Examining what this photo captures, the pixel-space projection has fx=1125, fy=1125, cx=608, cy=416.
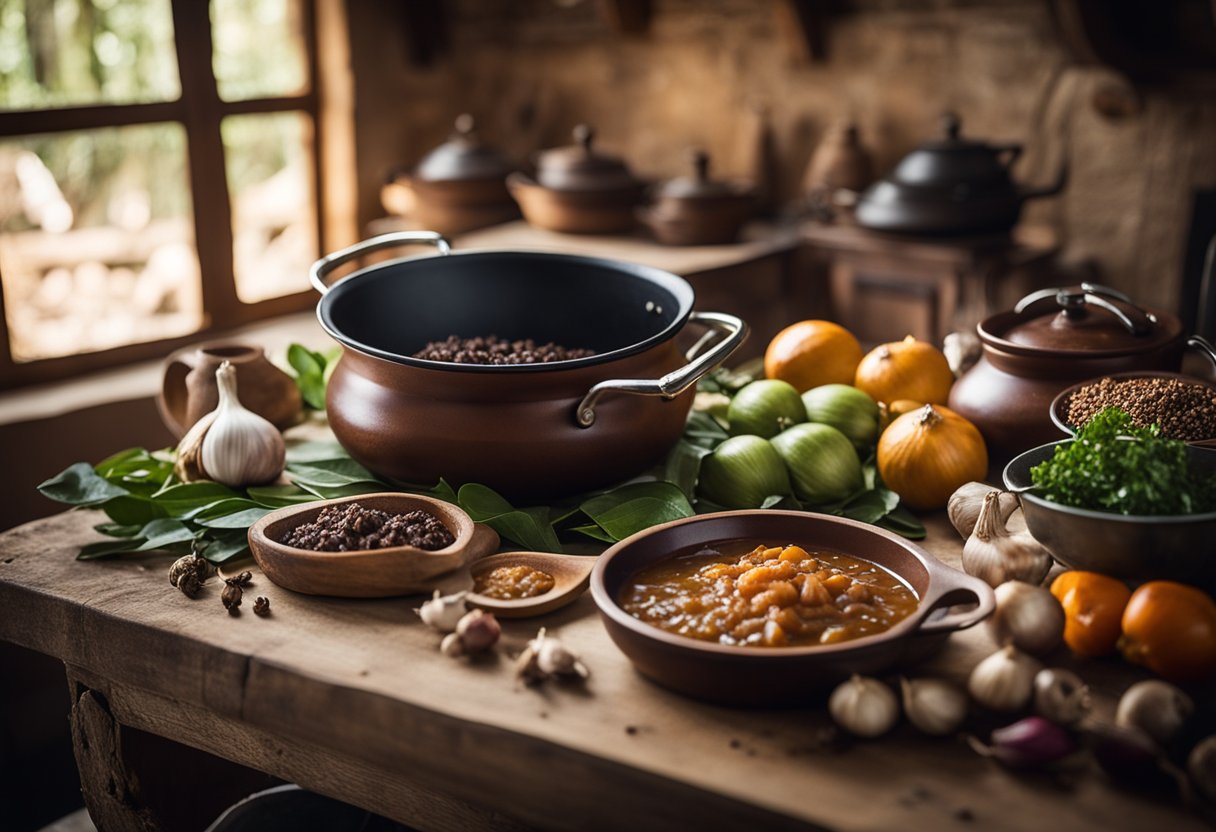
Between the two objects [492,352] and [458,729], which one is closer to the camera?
[458,729]

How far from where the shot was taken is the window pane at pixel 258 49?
3562mm

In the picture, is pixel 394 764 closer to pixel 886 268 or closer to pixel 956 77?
pixel 886 268

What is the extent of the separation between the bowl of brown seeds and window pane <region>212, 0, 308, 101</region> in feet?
9.25

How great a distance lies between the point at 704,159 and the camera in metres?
3.32

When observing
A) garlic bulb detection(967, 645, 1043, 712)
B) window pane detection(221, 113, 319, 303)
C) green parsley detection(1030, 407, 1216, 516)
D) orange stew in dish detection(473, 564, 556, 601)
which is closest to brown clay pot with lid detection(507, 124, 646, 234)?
window pane detection(221, 113, 319, 303)

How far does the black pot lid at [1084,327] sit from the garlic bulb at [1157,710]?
0.60 m

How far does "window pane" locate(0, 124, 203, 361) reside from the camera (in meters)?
3.12

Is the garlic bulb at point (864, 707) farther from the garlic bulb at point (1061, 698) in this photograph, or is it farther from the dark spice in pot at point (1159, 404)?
the dark spice in pot at point (1159, 404)

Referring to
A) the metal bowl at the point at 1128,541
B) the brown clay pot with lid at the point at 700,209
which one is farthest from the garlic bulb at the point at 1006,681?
the brown clay pot with lid at the point at 700,209

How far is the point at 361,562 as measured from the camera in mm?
1222

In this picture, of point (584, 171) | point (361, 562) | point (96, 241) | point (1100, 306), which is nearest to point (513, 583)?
point (361, 562)

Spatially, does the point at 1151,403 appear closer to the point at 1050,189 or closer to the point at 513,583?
the point at 513,583

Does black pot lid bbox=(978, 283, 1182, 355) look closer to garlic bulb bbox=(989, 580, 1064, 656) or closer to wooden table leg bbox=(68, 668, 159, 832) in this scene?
garlic bulb bbox=(989, 580, 1064, 656)

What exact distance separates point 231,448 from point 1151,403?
117 cm
